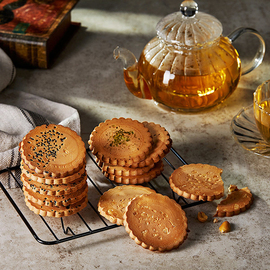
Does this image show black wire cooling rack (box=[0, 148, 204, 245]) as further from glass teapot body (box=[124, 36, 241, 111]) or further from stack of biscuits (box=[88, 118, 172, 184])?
glass teapot body (box=[124, 36, 241, 111])

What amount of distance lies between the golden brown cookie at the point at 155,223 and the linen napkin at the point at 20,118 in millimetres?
364

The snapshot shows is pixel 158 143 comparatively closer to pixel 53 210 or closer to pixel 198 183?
pixel 198 183

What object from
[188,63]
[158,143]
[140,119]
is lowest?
[140,119]

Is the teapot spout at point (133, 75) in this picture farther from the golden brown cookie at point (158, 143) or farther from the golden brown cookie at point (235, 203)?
the golden brown cookie at point (235, 203)

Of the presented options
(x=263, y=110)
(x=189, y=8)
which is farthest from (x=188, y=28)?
(x=263, y=110)

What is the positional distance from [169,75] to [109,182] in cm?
37

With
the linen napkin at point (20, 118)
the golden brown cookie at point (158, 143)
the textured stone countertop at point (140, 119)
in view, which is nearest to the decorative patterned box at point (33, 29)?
the textured stone countertop at point (140, 119)

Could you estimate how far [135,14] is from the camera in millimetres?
2006

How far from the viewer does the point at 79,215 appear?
1031 mm

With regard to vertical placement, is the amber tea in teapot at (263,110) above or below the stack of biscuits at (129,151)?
above

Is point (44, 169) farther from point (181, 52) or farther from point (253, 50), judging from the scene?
point (253, 50)

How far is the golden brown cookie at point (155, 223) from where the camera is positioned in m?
0.92

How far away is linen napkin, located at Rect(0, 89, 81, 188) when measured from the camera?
1.12m

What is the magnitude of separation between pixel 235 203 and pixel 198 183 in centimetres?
11
